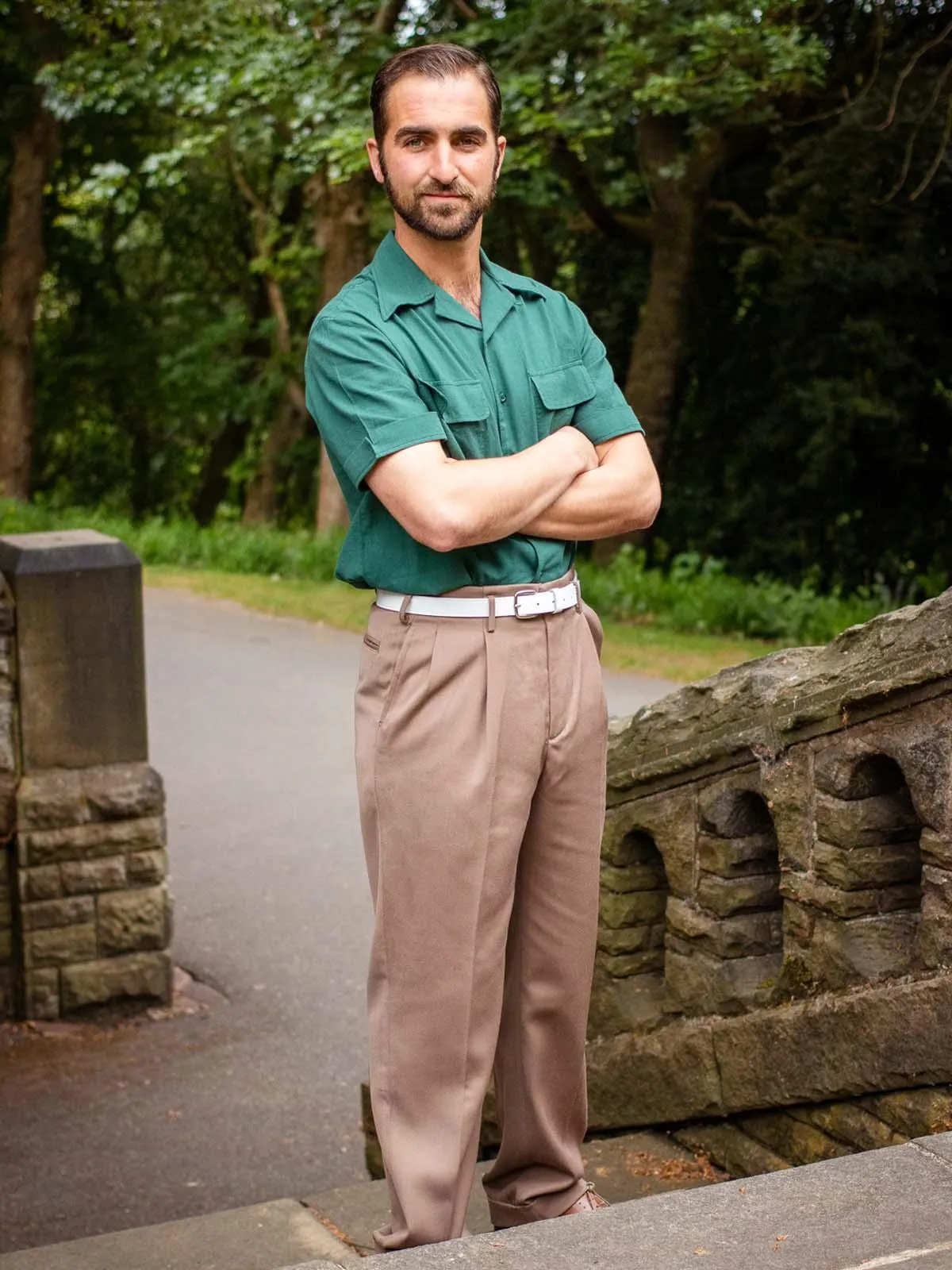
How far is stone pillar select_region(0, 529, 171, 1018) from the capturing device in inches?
252

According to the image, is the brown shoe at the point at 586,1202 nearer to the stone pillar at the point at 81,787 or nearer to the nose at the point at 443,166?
the nose at the point at 443,166

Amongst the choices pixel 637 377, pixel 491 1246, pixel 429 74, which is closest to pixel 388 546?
pixel 429 74

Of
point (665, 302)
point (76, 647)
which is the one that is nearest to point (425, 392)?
point (76, 647)

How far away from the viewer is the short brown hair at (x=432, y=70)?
296 centimetres

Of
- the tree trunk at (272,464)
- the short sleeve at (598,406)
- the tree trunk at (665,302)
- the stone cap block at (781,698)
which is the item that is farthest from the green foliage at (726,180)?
the short sleeve at (598,406)

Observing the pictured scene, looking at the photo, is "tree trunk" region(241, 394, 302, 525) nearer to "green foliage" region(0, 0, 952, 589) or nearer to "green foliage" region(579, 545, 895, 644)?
"green foliage" region(0, 0, 952, 589)

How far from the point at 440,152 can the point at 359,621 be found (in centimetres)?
1075

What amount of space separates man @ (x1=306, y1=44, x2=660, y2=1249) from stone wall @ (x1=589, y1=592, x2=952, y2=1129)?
532mm

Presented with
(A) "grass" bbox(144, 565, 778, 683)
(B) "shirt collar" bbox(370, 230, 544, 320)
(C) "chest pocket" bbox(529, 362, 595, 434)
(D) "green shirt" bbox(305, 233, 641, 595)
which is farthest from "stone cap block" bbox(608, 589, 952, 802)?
(A) "grass" bbox(144, 565, 778, 683)

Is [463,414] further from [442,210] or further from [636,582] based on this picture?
[636,582]

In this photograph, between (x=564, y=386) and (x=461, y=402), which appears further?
(x=564, y=386)

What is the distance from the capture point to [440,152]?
2951 millimetres

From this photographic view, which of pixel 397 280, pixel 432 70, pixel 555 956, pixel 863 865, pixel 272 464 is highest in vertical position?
pixel 432 70

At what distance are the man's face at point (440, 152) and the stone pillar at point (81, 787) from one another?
3.73 metres
